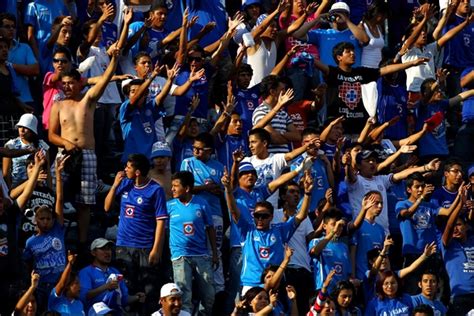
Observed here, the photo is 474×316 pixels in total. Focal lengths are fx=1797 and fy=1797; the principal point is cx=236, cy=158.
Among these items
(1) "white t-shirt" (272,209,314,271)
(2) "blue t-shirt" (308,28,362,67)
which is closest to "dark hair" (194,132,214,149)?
(1) "white t-shirt" (272,209,314,271)

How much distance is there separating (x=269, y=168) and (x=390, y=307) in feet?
7.04

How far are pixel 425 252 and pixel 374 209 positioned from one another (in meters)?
0.86

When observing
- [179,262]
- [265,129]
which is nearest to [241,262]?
[179,262]

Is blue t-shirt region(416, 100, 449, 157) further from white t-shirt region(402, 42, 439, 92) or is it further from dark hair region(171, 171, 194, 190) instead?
dark hair region(171, 171, 194, 190)

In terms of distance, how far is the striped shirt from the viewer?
21422 mm

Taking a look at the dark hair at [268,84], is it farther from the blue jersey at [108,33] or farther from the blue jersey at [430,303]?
the blue jersey at [430,303]

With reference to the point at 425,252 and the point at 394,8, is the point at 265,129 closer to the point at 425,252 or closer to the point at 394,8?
the point at 425,252

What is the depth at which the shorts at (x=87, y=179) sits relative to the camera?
19984 mm

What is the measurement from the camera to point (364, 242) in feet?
68.1

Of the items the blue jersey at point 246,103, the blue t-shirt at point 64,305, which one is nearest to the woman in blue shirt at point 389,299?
the blue jersey at point 246,103

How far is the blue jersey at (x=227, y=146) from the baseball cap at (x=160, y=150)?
3.34ft

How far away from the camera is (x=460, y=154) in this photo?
23.8 m

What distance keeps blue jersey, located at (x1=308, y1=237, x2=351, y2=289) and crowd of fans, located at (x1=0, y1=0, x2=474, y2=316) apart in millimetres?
25

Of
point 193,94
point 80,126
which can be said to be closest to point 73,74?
point 80,126
